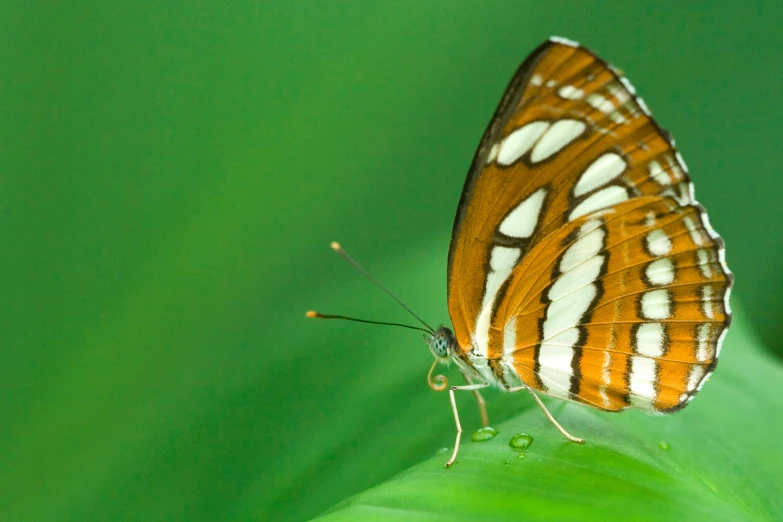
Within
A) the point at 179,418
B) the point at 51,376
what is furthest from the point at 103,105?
the point at 179,418

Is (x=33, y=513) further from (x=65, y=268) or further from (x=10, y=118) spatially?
(x=10, y=118)

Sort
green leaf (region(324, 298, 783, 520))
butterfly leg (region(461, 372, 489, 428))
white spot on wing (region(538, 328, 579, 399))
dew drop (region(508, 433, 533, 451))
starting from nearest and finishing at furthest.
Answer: green leaf (region(324, 298, 783, 520)), dew drop (region(508, 433, 533, 451)), white spot on wing (region(538, 328, 579, 399)), butterfly leg (region(461, 372, 489, 428))

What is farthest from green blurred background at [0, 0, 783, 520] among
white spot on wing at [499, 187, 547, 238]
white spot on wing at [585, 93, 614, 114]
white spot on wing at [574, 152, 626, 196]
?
white spot on wing at [585, 93, 614, 114]

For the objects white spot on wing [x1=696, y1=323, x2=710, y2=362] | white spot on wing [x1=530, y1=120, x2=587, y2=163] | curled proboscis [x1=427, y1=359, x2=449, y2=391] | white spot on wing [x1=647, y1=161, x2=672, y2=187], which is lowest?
white spot on wing [x1=696, y1=323, x2=710, y2=362]

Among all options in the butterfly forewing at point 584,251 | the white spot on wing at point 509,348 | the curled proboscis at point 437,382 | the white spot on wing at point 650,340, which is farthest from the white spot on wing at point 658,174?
the curled proboscis at point 437,382

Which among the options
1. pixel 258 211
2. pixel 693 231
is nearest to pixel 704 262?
pixel 693 231

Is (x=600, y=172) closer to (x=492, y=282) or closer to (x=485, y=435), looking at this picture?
(x=492, y=282)

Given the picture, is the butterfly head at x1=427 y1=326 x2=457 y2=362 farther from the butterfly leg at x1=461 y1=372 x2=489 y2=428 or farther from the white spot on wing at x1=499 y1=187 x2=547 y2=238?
the white spot on wing at x1=499 y1=187 x2=547 y2=238

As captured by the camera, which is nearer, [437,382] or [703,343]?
[703,343]
